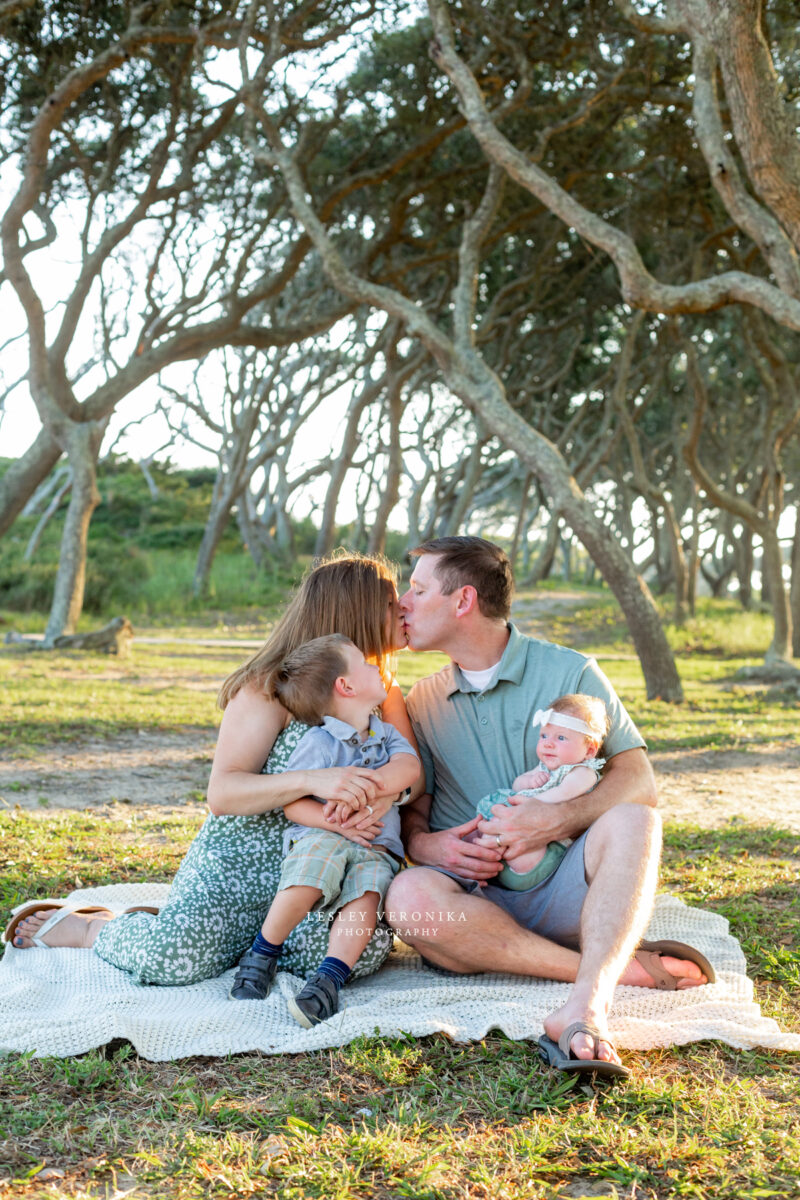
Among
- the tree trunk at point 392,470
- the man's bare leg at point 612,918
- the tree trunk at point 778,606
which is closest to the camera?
the man's bare leg at point 612,918

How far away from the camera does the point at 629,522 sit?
104 feet

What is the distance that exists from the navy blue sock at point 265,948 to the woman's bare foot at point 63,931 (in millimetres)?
682

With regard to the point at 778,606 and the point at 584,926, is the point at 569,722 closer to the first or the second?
the point at 584,926

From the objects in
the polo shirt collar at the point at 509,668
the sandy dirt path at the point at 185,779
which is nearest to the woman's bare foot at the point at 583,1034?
the polo shirt collar at the point at 509,668

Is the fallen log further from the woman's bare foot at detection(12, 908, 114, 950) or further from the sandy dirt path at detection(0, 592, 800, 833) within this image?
the woman's bare foot at detection(12, 908, 114, 950)

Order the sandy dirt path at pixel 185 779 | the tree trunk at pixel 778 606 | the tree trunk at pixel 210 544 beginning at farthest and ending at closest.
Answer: the tree trunk at pixel 210 544 < the tree trunk at pixel 778 606 < the sandy dirt path at pixel 185 779

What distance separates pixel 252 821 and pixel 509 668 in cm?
104

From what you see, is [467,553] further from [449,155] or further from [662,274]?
[662,274]

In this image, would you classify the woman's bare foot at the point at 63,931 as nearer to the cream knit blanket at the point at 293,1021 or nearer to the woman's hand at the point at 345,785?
the cream knit blanket at the point at 293,1021

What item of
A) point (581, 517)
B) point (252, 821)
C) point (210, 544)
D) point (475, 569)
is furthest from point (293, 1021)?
point (210, 544)

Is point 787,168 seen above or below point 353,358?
below

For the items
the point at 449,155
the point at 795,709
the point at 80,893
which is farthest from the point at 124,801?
Answer: the point at 449,155

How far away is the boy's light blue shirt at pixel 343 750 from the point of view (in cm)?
350

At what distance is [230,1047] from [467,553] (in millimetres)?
1824
